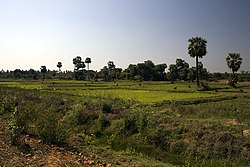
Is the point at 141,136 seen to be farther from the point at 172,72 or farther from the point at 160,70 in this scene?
the point at 160,70

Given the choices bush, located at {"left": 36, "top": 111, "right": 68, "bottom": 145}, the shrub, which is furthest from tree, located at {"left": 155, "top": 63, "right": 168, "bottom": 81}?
bush, located at {"left": 36, "top": 111, "right": 68, "bottom": 145}

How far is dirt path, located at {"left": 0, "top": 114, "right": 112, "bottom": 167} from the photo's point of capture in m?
9.49

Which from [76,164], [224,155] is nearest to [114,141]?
[224,155]

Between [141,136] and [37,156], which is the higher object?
[37,156]

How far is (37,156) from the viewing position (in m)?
10.4

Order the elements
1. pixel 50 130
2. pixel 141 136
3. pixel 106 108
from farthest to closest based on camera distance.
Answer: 1. pixel 106 108
2. pixel 141 136
3. pixel 50 130

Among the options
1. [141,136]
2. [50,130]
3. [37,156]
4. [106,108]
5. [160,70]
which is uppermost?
[160,70]

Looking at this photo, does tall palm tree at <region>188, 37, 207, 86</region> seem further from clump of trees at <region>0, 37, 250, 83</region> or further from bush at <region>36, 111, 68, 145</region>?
bush at <region>36, 111, 68, 145</region>

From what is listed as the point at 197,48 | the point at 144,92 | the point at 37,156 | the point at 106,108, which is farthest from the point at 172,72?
the point at 37,156

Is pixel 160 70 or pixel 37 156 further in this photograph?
pixel 160 70

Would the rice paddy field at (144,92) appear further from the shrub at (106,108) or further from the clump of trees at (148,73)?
the clump of trees at (148,73)

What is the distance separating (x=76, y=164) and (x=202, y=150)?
8213mm

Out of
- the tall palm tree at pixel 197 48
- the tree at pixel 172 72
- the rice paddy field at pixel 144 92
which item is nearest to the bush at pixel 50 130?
the rice paddy field at pixel 144 92

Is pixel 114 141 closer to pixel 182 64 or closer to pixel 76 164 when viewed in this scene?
pixel 76 164
